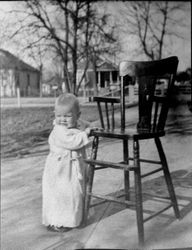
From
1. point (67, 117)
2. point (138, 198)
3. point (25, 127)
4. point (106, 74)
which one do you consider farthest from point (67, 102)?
point (25, 127)

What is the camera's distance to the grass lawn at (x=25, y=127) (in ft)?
19.6

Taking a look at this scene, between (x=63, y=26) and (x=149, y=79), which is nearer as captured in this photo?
(x=149, y=79)

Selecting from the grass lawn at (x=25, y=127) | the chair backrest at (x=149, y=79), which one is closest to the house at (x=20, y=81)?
the grass lawn at (x=25, y=127)

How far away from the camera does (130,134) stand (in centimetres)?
183

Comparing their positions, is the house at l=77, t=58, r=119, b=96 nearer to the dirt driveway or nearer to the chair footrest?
the dirt driveway

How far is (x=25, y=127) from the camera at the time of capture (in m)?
7.78

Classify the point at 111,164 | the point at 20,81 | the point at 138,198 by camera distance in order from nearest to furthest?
1. the point at 138,198
2. the point at 111,164
3. the point at 20,81

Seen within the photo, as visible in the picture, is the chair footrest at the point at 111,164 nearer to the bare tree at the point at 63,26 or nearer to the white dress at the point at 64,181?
the white dress at the point at 64,181

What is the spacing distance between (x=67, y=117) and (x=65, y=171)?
1.03ft

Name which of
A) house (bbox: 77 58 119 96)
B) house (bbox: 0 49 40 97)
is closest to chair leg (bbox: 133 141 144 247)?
house (bbox: 77 58 119 96)

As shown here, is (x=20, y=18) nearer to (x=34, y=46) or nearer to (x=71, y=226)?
(x=34, y=46)

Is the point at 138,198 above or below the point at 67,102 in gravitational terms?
below

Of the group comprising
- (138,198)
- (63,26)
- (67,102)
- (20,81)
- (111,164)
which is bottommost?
(138,198)

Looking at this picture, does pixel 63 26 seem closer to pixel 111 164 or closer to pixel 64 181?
pixel 64 181
